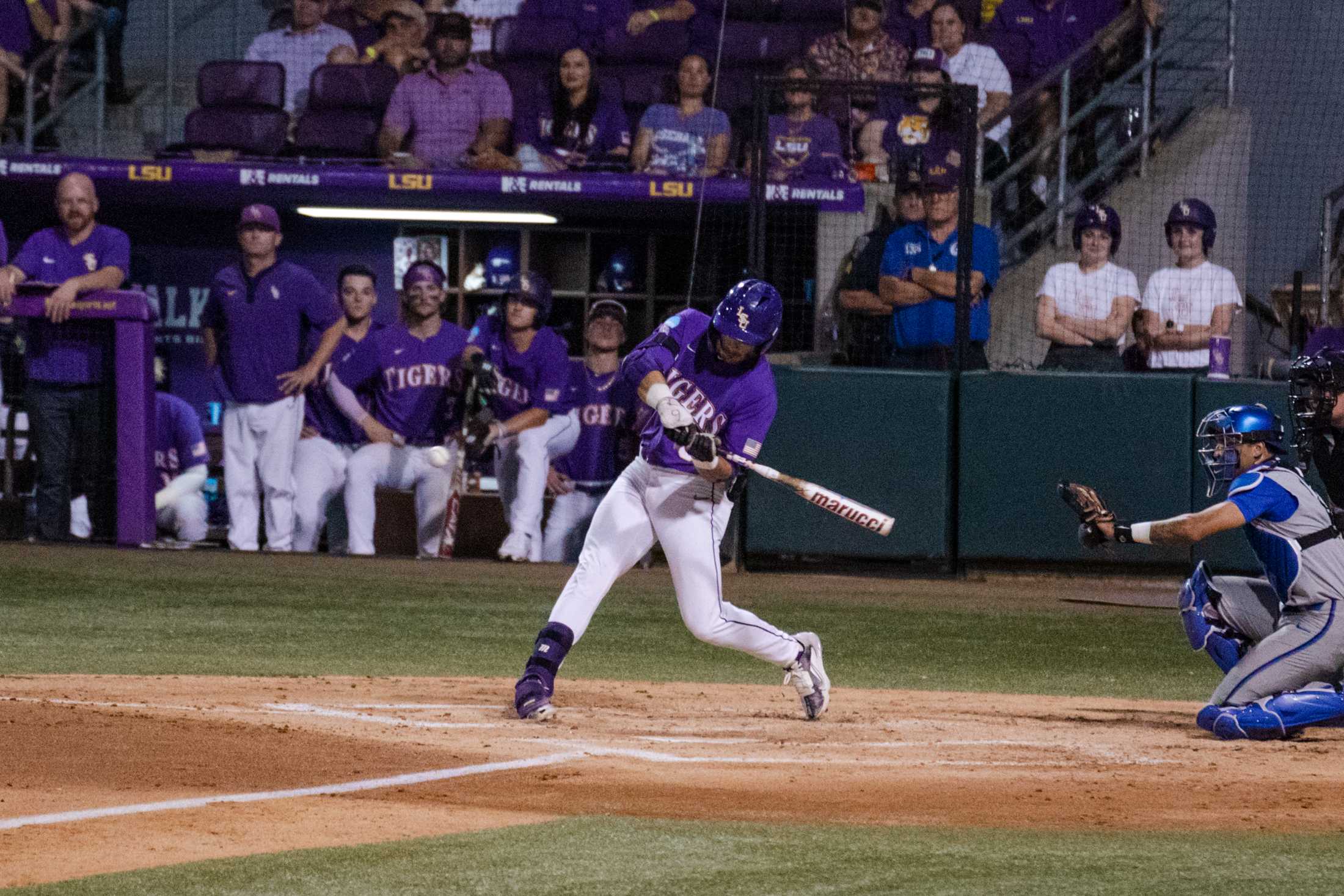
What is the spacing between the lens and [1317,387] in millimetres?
6809

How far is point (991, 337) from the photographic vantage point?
518 inches

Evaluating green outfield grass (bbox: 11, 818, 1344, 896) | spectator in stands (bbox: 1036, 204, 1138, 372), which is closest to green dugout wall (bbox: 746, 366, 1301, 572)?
spectator in stands (bbox: 1036, 204, 1138, 372)

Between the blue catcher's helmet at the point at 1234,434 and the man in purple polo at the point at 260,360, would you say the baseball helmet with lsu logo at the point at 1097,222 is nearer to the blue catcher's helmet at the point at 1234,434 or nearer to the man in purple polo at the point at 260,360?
the man in purple polo at the point at 260,360

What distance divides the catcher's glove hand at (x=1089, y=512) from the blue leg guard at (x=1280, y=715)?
2.59 feet

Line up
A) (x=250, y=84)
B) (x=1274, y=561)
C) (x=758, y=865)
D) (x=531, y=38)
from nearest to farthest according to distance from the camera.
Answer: (x=758, y=865), (x=1274, y=561), (x=250, y=84), (x=531, y=38)

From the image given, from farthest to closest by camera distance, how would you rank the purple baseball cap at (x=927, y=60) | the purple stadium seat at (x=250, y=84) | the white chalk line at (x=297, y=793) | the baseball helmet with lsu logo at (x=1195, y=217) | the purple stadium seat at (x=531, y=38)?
the purple stadium seat at (x=531, y=38)
the purple stadium seat at (x=250, y=84)
the purple baseball cap at (x=927, y=60)
the baseball helmet with lsu logo at (x=1195, y=217)
the white chalk line at (x=297, y=793)

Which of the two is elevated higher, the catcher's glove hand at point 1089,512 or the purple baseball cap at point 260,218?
the purple baseball cap at point 260,218

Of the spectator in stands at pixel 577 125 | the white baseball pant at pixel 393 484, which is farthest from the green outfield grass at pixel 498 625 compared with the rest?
the spectator in stands at pixel 577 125

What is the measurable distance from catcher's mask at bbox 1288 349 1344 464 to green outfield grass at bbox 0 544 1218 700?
1488mm

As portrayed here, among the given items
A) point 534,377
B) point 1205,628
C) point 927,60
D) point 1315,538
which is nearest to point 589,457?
point 534,377

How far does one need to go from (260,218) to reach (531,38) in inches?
137

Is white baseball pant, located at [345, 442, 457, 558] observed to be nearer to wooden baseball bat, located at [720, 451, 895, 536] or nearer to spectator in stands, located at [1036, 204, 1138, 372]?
spectator in stands, located at [1036, 204, 1138, 372]

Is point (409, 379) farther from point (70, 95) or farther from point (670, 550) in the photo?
point (670, 550)

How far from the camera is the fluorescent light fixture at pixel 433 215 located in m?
13.6
